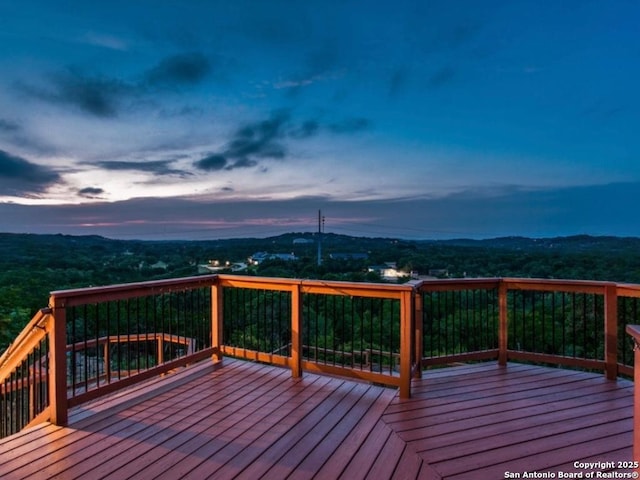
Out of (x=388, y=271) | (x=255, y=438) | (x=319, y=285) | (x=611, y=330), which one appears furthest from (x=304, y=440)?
(x=388, y=271)

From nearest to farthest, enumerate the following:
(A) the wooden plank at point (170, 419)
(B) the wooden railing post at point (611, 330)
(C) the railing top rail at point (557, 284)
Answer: (A) the wooden plank at point (170, 419) → (B) the wooden railing post at point (611, 330) → (C) the railing top rail at point (557, 284)

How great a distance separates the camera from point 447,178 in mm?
10156

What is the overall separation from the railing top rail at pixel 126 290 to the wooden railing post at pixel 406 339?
2.13m

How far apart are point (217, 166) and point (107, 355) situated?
251 inches

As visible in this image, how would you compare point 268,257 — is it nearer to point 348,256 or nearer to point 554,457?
point 348,256

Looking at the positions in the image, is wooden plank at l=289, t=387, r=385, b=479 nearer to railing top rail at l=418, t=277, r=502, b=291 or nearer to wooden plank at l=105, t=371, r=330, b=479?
wooden plank at l=105, t=371, r=330, b=479

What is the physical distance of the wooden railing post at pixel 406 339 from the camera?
3100 mm

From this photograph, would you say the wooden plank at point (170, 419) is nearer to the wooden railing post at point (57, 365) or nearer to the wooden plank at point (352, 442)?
the wooden railing post at point (57, 365)

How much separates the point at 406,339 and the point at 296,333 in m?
1.15

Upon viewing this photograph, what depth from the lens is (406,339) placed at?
3.16m

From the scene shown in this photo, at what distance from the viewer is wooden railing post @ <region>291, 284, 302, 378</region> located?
3594 mm

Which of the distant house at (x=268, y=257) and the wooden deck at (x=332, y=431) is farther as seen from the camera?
the distant house at (x=268, y=257)

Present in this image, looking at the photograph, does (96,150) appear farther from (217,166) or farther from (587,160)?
(587,160)

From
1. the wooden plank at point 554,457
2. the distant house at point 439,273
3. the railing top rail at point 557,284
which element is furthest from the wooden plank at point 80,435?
the distant house at point 439,273
